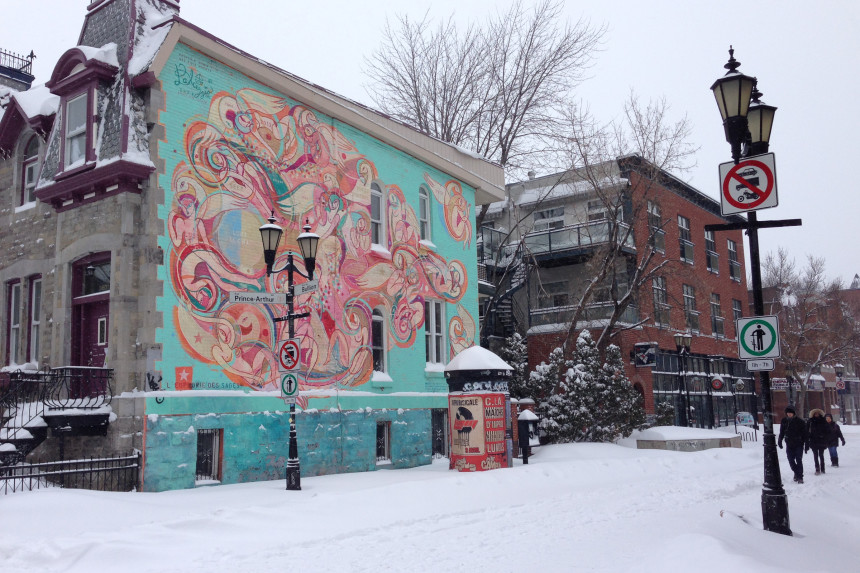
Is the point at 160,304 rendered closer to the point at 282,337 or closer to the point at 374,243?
the point at 282,337

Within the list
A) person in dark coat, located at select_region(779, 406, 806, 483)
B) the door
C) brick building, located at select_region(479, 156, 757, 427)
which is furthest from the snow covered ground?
brick building, located at select_region(479, 156, 757, 427)

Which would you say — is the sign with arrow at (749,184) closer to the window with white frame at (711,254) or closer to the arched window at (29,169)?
the arched window at (29,169)

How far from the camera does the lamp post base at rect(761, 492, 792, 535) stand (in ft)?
32.3

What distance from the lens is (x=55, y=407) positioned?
535 inches

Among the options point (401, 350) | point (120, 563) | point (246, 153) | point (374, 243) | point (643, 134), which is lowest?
point (120, 563)

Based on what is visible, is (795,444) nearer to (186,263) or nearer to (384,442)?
(384,442)

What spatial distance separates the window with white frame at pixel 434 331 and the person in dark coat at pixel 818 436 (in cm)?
1002

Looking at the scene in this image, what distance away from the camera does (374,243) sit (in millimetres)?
20297

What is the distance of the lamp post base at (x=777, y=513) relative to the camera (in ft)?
32.3

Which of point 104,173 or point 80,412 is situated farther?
point 104,173

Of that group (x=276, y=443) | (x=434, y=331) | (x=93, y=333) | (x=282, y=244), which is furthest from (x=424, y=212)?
(x=93, y=333)

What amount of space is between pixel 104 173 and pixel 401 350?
350 inches

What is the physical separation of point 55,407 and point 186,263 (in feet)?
11.4

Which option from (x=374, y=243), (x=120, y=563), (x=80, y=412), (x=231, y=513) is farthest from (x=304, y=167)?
(x=120, y=563)
